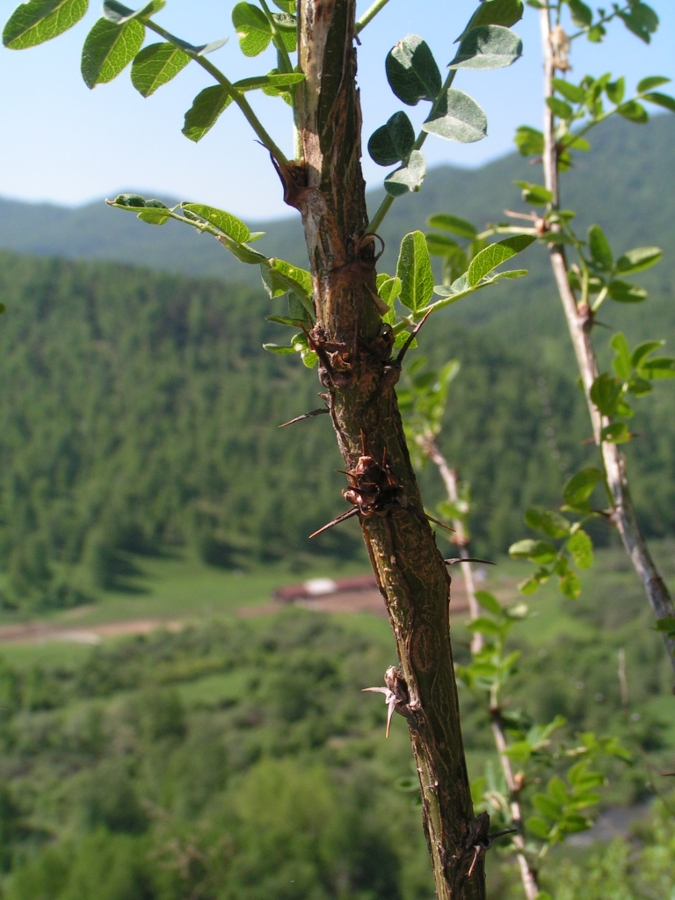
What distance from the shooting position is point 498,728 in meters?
1.05

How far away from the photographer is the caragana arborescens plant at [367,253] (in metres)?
0.41

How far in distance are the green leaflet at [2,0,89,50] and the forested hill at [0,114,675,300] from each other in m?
29.5

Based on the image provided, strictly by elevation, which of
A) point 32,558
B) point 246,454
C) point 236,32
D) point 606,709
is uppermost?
point 246,454

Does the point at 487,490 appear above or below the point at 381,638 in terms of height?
above

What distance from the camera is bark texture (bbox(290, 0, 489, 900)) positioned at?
40 cm

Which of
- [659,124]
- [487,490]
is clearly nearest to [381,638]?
[487,490]

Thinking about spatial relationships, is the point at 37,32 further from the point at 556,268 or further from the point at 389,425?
the point at 556,268

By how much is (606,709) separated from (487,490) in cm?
341

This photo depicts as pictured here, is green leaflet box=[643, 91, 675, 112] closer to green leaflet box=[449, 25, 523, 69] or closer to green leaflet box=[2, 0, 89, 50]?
green leaflet box=[449, 25, 523, 69]

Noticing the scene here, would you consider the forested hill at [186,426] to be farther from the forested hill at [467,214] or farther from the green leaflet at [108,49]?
the green leaflet at [108,49]

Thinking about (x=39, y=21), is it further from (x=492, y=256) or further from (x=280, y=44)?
(x=492, y=256)

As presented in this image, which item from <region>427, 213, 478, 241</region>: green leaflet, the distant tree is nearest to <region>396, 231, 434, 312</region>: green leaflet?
the distant tree

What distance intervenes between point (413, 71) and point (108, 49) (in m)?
0.18

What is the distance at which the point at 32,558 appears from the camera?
1163 cm
